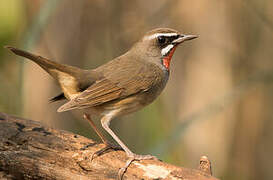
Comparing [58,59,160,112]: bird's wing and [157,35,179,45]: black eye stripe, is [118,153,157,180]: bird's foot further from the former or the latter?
[157,35,179,45]: black eye stripe

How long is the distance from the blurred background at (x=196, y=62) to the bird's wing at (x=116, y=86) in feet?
5.46

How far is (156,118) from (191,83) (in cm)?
81

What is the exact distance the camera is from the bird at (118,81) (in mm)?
3994

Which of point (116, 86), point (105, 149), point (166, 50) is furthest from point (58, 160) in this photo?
point (166, 50)

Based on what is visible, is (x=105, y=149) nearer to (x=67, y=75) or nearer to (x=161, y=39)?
(x=67, y=75)

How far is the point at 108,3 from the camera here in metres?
6.25

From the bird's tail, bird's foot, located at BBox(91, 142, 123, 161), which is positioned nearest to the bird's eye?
the bird's tail

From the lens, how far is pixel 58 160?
3486 millimetres

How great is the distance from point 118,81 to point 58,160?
45.0 inches

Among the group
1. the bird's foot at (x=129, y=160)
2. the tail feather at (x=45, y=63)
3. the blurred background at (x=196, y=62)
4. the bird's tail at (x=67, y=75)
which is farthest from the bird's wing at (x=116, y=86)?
the blurred background at (x=196, y=62)

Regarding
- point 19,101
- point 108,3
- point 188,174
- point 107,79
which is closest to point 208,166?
point 188,174

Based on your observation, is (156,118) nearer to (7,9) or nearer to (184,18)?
(184,18)

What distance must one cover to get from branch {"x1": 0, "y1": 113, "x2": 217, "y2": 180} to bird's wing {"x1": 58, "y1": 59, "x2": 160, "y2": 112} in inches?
12.8

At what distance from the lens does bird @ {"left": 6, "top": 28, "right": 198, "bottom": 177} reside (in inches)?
157
